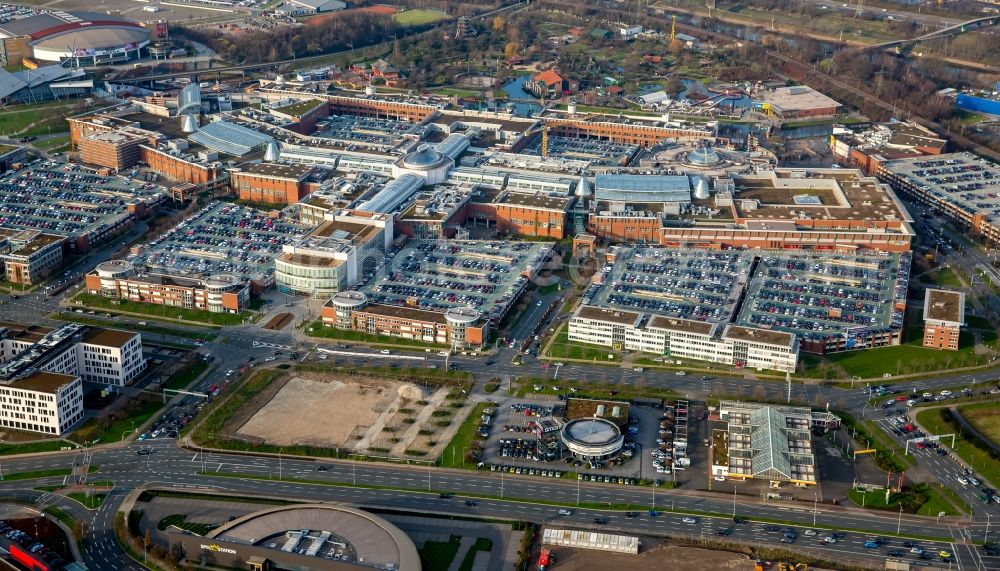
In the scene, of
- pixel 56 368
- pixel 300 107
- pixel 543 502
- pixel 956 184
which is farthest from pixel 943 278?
pixel 300 107

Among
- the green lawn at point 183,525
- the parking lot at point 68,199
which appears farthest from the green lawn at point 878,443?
the parking lot at point 68,199

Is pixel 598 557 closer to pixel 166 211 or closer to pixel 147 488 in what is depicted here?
pixel 147 488

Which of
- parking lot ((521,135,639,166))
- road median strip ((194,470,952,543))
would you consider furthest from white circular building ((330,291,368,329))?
parking lot ((521,135,639,166))

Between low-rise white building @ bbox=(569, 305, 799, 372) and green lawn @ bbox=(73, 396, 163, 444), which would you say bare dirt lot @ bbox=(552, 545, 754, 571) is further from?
green lawn @ bbox=(73, 396, 163, 444)

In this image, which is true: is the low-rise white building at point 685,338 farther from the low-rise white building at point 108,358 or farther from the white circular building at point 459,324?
the low-rise white building at point 108,358

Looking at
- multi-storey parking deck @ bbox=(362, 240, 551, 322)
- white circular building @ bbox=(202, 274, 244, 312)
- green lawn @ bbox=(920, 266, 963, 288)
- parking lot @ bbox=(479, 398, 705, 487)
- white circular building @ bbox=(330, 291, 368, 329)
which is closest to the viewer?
parking lot @ bbox=(479, 398, 705, 487)

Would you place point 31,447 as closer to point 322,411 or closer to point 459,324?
point 322,411
